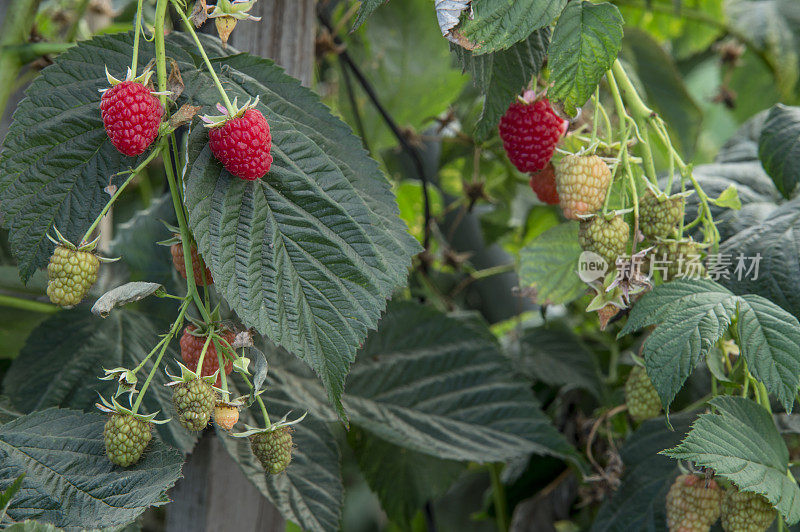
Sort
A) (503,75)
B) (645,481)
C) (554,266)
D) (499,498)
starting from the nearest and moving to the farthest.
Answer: (503,75), (645,481), (554,266), (499,498)

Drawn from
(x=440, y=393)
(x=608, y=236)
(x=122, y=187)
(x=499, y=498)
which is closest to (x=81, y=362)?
(x=122, y=187)

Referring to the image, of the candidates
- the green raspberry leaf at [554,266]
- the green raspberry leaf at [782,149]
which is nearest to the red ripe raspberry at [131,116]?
the green raspberry leaf at [554,266]

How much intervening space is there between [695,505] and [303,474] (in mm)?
317

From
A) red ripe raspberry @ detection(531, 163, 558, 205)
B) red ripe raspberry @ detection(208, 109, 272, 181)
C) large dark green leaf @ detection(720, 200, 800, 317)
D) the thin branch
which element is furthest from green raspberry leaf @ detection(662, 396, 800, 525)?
the thin branch

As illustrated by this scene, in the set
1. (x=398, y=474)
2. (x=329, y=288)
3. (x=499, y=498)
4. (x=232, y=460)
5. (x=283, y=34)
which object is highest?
(x=283, y=34)

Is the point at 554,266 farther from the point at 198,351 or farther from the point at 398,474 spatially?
the point at 198,351

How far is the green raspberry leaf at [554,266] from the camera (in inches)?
28.2

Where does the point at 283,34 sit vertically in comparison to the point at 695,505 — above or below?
above

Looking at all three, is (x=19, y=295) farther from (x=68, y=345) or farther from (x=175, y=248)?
(x=175, y=248)

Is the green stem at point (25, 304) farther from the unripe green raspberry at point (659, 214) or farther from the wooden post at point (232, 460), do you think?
the unripe green raspberry at point (659, 214)

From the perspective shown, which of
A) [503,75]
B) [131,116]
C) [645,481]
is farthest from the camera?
[645,481]

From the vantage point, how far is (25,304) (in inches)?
25.6

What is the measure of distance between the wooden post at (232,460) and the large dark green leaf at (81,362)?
103 millimetres

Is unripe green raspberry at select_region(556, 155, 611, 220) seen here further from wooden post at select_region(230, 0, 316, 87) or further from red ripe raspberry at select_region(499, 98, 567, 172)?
wooden post at select_region(230, 0, 316, 87)
